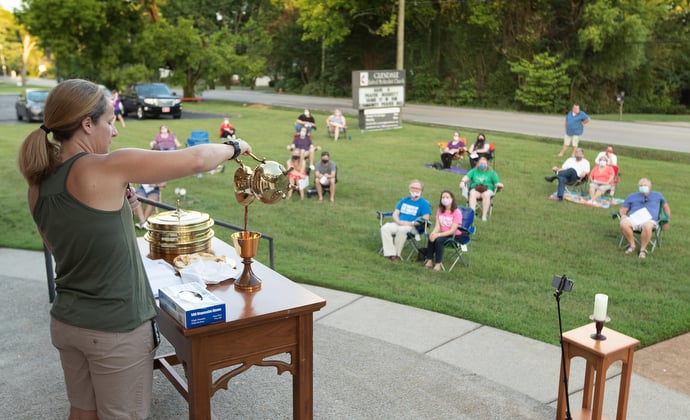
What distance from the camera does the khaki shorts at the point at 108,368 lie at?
2791mm

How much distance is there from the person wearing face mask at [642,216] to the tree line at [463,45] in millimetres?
24438

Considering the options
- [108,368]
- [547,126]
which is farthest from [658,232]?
[547,126]

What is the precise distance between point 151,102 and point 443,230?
23.9 meters

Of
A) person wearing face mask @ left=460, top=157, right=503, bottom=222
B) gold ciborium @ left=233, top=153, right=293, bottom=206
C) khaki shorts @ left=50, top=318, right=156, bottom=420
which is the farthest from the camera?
person wearing face mask @ left=460, top=157, right=503, bottom=222

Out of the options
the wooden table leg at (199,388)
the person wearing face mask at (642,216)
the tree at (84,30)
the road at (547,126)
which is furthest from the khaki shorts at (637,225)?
the tree at (84,30)

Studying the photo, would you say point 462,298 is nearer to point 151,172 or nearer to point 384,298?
point 384,298

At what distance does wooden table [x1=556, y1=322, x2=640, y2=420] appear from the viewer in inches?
165

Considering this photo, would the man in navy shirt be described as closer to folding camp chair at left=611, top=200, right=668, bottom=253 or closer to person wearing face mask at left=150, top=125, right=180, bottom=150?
folding camp chair at left=611, top=200, right=668, bottom=253

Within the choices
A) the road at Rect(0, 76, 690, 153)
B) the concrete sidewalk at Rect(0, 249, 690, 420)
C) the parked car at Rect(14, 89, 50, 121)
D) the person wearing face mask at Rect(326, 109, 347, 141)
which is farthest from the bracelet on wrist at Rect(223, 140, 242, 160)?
the parked car at Rect(14, 89, 50, 121)

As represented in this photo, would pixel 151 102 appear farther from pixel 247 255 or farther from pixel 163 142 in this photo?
pixel 247 255

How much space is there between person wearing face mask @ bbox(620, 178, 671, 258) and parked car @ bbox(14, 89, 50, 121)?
24670 mm

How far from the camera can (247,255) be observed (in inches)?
145

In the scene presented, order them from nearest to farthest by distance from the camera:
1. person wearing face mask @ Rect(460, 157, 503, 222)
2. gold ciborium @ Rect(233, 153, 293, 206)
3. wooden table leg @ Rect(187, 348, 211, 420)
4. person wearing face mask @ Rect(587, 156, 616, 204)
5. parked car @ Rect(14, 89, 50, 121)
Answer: wooden table leg @ Rect(187, 348, 211, 420) → gold ciborium @ Rect(233, 153, 293, 206) → person wearing face mask @ Rect(460, 157, 503, 222) → person wearing face mask @ Rect(587, 156, 616, 204) → parked car @ Rect(14, 89, 50, 121)

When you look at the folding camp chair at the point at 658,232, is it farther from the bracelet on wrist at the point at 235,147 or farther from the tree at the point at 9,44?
the tree at the point at 9,44
